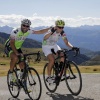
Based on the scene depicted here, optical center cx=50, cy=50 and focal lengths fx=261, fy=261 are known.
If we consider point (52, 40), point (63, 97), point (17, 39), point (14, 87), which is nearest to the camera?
point (63, 97)

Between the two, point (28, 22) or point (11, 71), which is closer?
point (28, 22)

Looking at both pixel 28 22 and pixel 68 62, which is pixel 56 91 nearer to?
pixel 68 62

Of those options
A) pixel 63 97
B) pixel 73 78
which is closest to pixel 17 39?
pixel 73 78

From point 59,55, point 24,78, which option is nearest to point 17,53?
point 24,78

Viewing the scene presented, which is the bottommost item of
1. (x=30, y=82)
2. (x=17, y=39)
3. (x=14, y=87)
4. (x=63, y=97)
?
(x=63, y=97)

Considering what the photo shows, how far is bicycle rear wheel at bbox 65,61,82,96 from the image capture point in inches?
393

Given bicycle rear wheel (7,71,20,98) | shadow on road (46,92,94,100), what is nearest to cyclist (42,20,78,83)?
shadow on road (46,92,94,100)

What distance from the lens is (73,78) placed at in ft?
33.8

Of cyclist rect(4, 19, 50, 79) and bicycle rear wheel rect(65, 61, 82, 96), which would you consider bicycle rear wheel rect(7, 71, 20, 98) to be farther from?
bicycle rear wheel rect(65, 61, 82, 96)

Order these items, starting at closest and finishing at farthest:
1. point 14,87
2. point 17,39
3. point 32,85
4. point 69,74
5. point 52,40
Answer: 1. point 32,85
2. point 17,39
3. point 69,74
4. point 14,87
5. point 52,40

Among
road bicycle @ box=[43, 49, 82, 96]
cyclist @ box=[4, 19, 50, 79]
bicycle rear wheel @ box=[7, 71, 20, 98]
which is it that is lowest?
bicycle rear wheel @ box=[7, 71, 20, 98]

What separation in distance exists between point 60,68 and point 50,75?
0.78m

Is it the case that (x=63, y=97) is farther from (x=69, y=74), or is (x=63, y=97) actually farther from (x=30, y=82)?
(x=30, y=82)

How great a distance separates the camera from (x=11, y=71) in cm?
1100
